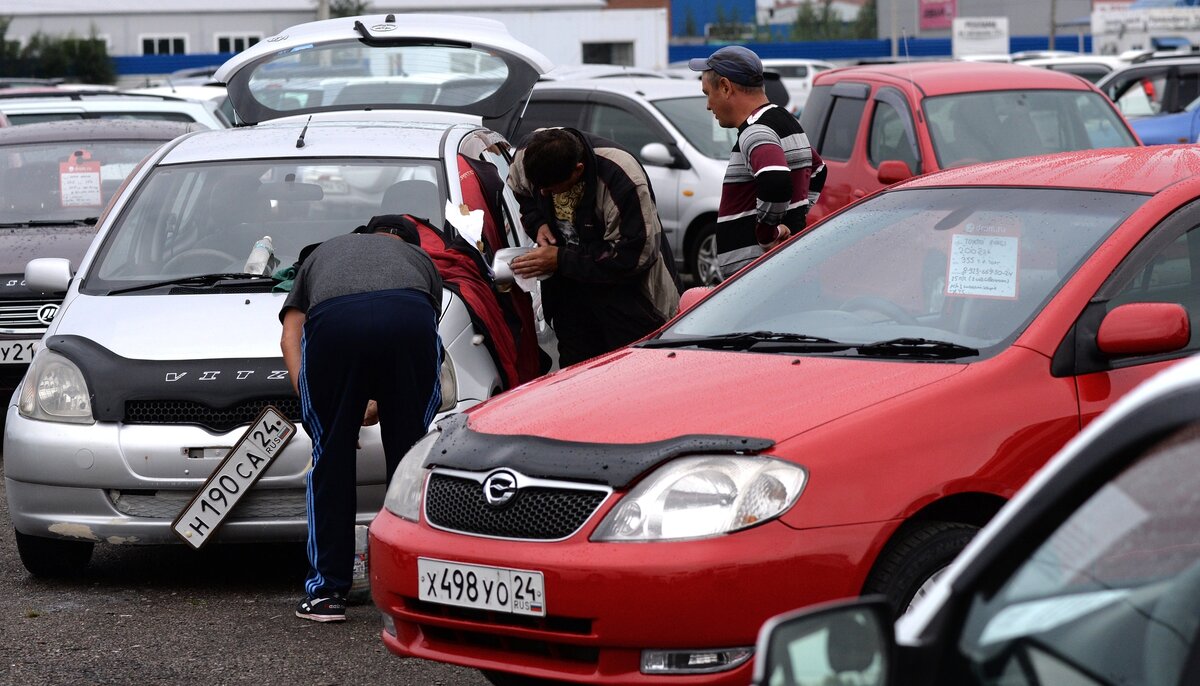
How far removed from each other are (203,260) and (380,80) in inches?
84.9

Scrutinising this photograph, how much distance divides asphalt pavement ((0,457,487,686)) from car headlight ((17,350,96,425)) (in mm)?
672

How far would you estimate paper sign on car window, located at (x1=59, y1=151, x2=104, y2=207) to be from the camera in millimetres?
10023

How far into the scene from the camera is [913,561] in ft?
13.1

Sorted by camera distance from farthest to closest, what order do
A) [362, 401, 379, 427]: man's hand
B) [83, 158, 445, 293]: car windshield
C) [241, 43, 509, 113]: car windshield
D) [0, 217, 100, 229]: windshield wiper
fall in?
[0, 217, 100, 229]: windshield wiper < [241, 43, 509, 113]: car windshield < [83, 158, 445, 293]: car windshield < [362, 401, 379, 427]: man's hand

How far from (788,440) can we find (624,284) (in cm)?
315

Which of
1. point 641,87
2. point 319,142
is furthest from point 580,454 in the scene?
point 641,87

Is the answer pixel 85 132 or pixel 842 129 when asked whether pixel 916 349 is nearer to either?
pixel 842 129

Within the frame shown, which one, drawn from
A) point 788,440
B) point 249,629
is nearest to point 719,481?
point 788,440

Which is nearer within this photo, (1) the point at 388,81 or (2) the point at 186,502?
(2) the point at 186,502

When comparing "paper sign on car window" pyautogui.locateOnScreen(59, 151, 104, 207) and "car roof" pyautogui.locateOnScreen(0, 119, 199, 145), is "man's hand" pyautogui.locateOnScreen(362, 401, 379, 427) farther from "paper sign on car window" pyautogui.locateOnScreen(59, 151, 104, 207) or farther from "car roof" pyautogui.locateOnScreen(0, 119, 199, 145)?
"car roof" pyautogui.locateOnScreen(0, 119, 199, 145)

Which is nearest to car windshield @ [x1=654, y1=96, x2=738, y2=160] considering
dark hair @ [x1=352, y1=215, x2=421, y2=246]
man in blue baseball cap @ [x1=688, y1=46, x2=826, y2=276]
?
man in blue baseball cap @ [x1=688, y1=46, x2=826, y2=276]

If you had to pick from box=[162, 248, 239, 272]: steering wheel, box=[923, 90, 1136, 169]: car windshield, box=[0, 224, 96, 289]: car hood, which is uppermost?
box=[923, 90, 1136, 169]: car windshield

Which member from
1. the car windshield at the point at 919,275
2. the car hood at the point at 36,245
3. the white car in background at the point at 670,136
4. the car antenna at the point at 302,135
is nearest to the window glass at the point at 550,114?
the white car in background at the point at 670,136

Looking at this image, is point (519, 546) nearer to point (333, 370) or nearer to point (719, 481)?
point (719, 481)
